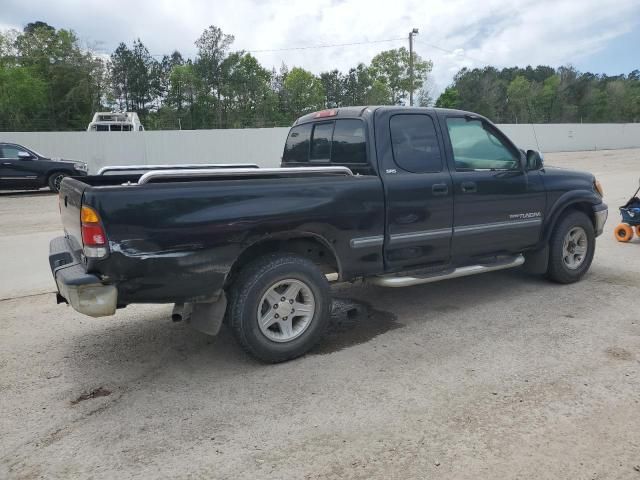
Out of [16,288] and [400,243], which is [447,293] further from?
[16,288]

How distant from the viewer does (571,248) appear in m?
5.75

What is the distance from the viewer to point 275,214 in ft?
12.0

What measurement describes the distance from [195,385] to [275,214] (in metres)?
1.34

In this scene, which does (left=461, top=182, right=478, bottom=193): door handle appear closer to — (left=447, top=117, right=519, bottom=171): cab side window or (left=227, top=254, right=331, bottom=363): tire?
(left=447, top=117, right=519, bottom=171): cab side window

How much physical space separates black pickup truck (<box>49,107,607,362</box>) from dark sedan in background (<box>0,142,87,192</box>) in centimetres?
1352

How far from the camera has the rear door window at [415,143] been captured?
4.44m

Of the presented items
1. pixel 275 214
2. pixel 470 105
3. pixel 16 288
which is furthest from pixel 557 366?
pixel 470 105

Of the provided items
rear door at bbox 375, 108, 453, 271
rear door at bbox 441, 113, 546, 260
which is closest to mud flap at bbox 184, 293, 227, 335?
rear door at bbox 375, 108, 453, 271

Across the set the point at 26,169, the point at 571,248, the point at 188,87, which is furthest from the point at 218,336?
the point at 188,87

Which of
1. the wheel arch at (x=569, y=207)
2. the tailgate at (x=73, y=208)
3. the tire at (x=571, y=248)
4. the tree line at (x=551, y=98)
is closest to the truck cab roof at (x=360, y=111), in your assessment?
the wheel arch at (x=569, y=207)

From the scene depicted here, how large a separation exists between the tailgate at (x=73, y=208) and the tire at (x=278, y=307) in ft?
3.89

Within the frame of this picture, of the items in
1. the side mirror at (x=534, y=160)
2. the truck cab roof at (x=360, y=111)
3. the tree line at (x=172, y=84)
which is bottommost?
the side mirror at (x=534, y=160)

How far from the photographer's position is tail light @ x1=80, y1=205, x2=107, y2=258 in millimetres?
3152

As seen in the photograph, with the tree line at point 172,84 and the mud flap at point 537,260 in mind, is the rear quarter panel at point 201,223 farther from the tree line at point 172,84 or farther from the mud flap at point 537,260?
the tree line at point 172,84
